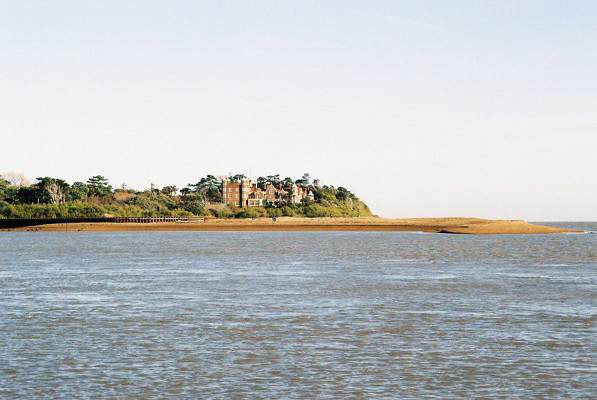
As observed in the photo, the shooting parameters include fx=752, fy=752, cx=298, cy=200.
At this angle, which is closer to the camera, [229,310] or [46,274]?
[229,310]

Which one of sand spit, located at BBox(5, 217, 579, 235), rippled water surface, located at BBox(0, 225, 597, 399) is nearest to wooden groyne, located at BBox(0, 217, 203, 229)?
sand spit, located at BBox(5, 217, 579, 235)

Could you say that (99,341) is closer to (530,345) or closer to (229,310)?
(229,310)

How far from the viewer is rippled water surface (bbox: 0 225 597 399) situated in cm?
1529

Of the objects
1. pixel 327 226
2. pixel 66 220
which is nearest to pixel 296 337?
pixel 327 226

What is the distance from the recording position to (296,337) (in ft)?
69.1

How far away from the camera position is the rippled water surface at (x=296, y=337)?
50.2ft

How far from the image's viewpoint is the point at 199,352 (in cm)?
1884

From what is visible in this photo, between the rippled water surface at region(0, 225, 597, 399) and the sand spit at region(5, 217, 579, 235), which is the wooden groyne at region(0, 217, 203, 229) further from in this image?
the rippled water surface at region(0, 225, 597, 399)

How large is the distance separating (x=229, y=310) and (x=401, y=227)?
518ft

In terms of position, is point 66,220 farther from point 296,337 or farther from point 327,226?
point 296,337

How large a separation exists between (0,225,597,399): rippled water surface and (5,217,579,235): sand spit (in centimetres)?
11884

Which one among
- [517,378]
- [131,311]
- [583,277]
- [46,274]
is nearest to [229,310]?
[131,311]

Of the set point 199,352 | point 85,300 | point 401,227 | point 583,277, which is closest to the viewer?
→ point 199,352

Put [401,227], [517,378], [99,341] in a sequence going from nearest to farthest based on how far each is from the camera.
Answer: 1. [517,378]
2. [99,341]
3. [401,227]
